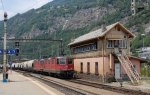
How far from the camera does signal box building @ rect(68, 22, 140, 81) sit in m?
44.9

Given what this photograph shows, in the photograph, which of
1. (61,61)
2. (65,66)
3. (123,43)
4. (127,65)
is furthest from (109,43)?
(61,61)

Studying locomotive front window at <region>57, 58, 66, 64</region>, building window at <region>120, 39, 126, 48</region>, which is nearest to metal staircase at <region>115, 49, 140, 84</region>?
building window at <region>120, 39, 126, 48</region>

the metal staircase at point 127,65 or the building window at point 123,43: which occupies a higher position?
the building window at point 123,43

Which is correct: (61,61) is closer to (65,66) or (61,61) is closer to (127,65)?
(65,66)

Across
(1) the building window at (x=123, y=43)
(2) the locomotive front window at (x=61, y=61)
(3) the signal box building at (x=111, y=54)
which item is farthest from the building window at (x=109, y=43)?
(2) the locomotive front window at (x=61, y=61)

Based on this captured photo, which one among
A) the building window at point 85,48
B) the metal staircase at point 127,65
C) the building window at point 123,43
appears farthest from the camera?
the building window at point 85,48

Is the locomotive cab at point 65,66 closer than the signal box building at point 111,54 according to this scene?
No

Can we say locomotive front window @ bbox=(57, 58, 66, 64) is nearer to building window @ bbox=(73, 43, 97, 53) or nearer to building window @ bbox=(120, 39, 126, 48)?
building window @ bbox=(73, 43, 97, 53)

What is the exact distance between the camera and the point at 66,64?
52656mm

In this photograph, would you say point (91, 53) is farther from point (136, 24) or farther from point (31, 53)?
point (136, 24)

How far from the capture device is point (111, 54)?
45344mm

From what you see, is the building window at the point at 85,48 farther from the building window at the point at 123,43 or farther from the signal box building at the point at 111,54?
the building window at the point at 123,43

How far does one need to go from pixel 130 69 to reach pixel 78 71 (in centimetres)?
1606

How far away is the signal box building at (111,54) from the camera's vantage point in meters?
44.9
